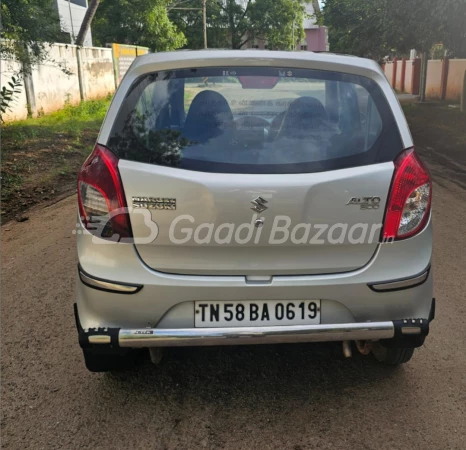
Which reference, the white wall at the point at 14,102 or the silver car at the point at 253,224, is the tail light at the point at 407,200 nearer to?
the silver car at the point at 253,224

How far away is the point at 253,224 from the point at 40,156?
326 inches

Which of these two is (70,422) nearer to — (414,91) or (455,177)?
(455,177)

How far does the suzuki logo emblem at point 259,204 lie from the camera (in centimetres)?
249

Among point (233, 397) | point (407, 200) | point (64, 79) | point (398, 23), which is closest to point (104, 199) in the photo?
point (233, 397)

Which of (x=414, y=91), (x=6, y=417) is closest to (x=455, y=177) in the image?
(x=6, y=417)

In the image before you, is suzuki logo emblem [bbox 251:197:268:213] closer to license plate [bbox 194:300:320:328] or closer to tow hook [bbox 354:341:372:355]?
license plate [bbox 194:300:320:328]

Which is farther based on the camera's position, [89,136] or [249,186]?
[89,136]

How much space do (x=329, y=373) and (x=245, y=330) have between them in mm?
879

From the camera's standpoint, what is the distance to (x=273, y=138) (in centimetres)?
262

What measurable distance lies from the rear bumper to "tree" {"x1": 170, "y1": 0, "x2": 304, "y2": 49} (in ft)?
162

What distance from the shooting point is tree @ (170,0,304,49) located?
4950 cm

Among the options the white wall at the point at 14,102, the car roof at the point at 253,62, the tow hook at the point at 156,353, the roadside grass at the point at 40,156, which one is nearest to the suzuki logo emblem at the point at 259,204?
the car roof at the point at 253,62

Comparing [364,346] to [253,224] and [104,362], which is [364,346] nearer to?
[253,224]
